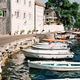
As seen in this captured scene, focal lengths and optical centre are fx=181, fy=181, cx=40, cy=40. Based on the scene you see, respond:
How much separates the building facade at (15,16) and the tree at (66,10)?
51.3 meters

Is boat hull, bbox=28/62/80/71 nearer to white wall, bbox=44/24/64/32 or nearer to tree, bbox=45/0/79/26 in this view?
white wall, bbox=44/24/64/32

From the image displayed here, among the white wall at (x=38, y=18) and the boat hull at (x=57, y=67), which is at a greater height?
the white wall at (x=38, y=18)

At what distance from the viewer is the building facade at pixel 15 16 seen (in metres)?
47.3

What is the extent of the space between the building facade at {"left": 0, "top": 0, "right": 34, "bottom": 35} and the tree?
2019 inches

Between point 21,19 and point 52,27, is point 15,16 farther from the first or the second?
point 52,27

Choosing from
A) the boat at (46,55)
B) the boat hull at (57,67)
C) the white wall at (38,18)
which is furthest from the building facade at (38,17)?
the boat hull at (57,67)

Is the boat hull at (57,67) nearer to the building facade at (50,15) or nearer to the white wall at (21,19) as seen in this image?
the white wall at (21,19)

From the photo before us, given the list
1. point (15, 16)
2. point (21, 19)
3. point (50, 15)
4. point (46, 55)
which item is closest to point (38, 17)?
point (21, 19)

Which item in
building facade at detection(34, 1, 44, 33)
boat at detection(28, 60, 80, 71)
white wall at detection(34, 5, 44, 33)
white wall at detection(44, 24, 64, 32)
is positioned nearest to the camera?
boat at detection(28, 60, 80, 71)

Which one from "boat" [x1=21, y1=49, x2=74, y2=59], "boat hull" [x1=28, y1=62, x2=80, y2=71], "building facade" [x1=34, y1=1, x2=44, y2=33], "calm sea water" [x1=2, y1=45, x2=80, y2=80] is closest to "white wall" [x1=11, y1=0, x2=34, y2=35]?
"building facade" [x1=34, y1=1, x2=44, y2=33]

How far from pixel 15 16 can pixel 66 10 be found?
61964 mm

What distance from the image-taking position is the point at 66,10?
106m

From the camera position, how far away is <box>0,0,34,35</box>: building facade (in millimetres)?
47281

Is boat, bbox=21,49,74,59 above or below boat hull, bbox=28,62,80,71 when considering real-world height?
above
